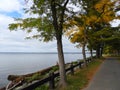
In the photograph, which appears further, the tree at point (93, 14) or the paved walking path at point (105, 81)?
the tree at point (93, 14)

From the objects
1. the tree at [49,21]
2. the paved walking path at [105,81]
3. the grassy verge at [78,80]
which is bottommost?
the paved walking path at [105,81]

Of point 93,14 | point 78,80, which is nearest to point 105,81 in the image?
point 78,80

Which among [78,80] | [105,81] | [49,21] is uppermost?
[49,21]

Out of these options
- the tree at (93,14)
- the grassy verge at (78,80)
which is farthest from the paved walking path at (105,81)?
the tree at (93,14)

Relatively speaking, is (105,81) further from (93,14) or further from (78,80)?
(93,14)

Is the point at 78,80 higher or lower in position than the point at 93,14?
lower

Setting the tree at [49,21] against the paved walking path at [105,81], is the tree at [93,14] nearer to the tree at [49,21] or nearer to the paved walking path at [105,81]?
the tree at [49,21]

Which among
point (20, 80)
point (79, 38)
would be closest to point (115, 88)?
point (20, 80)

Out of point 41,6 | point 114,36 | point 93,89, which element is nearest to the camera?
point 93,89

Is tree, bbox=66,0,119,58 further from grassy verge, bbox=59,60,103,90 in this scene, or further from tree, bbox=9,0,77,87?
grassy verge, bbox=59,60,103,90

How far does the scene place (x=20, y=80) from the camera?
18062 mm

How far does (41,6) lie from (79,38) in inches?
661

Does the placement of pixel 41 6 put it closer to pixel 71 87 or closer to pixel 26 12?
pixel 26 12

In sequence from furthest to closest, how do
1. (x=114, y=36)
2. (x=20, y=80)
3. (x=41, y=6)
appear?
(x=114, y=36) < (x=20, y=80) < (x=41, y=6)
